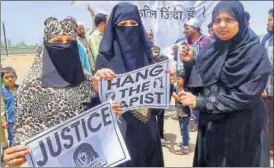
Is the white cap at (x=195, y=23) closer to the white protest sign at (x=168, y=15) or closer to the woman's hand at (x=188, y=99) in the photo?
the white protest sign at (x=168, y=15)

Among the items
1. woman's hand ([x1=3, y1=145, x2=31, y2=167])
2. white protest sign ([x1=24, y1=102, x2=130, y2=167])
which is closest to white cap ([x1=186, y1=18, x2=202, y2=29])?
white protest sign ([x1=24, y1=102, x2=130, y2=167])

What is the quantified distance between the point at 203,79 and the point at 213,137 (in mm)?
357

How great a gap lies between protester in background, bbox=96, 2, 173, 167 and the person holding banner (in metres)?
0.23

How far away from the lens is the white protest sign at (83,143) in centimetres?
180

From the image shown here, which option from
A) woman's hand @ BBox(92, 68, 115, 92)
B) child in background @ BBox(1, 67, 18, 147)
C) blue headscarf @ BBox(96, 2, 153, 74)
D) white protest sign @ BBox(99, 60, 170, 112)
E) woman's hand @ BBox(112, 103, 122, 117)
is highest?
blue headscarf @ BBox(96, 2, 153, 74)

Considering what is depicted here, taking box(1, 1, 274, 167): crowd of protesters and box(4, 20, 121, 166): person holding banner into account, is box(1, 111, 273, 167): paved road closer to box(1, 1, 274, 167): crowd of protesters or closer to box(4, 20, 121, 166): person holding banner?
box(1, 1, 274, 167): crowd of protesters

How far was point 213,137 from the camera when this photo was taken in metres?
2.20

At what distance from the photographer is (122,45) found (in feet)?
7.40

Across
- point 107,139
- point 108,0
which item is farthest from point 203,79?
point 108,0

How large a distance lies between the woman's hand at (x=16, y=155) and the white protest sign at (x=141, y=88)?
49 cm

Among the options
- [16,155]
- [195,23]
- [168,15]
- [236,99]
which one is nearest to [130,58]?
[236,99]

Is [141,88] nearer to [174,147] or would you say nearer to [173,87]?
[173,87]

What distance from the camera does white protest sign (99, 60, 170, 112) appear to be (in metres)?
2.02

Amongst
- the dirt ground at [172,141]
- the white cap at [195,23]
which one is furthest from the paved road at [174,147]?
the white cap at [195,23]
